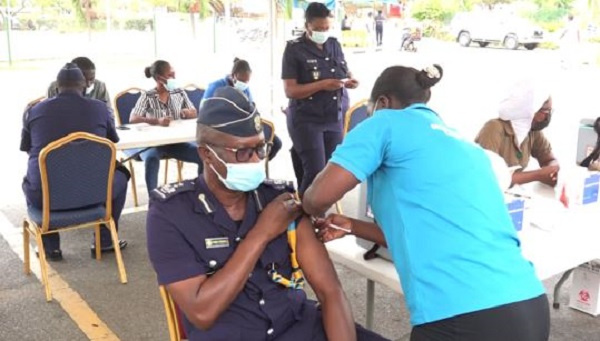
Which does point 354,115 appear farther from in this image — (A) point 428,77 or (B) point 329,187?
(B) point 329,187

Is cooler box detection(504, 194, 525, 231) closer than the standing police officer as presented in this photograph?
Yes

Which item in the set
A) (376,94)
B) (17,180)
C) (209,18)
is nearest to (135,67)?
(209,18)

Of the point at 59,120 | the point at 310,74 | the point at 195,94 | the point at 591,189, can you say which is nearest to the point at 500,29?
the point at 195,94

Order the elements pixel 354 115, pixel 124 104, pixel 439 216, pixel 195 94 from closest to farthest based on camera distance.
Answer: pixel 439 216, pixel 354 115, pixel 124 104, pixel 195 94

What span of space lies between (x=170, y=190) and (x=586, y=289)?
95.8 inches

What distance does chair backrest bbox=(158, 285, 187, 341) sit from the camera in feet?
6.01

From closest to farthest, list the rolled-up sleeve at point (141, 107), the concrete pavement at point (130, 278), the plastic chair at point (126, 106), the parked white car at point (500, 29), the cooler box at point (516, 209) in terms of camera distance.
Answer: the cooler box at point (516, 209) < the concrete pavement at point (130, 278) < the rolled-up sleeve at point (141, 107) < the plastic chair at point (126, 106) < the parked white car at point (500, 29)

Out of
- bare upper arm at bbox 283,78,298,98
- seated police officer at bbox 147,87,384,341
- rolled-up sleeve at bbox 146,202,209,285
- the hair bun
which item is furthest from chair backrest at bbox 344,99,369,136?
rolled-up sleeve at bbox 146,202,209,285

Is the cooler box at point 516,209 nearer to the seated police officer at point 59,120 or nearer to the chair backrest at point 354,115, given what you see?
the chair backrest at point 354,115

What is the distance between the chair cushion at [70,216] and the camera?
11.5 ft

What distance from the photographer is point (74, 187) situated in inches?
138

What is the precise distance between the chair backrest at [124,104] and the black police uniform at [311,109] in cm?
161

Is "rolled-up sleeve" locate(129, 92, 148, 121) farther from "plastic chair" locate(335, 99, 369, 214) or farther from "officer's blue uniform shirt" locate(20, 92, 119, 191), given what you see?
"plastic chair" locate(335, 99, 369, 214)

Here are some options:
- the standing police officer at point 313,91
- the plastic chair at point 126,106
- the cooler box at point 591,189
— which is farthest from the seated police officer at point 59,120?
the cooler box at point 591,189
